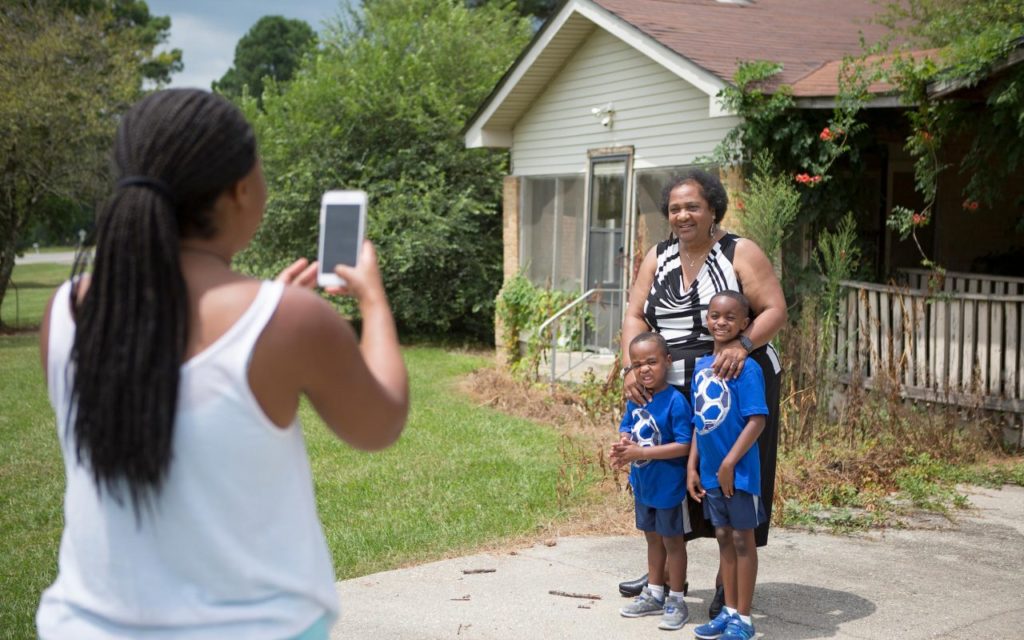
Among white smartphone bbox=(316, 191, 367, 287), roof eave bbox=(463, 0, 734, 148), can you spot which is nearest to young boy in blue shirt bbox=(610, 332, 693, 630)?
white smartphone bbox=(316, 191, 367, 287)

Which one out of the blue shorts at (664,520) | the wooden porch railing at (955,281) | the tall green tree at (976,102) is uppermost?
the tall green tree at (976,102)

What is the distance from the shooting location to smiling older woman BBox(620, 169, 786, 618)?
4.55 meters

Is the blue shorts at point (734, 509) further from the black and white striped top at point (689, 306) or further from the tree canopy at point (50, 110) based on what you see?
the tree canopy at point (50, 110)

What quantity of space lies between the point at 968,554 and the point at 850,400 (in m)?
2.42

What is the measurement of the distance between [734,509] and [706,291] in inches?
36.0

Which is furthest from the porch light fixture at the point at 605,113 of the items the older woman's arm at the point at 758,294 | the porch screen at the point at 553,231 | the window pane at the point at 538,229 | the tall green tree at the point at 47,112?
the tall green tree at the point at 47,112

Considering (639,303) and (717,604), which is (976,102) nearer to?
(639,303)

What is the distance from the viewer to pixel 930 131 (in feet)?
30.2

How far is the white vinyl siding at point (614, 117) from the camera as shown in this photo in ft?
39.4

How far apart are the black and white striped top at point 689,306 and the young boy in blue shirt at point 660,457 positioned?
0.25 feet

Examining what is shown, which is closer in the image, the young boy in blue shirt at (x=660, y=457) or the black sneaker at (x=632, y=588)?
the young boy in blue shirt at (x=660, y=457)

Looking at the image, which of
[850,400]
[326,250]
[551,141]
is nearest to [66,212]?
[551,141]

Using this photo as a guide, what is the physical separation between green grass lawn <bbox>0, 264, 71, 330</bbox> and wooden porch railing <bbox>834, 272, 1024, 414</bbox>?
16639mm

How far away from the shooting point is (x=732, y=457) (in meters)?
4.29
